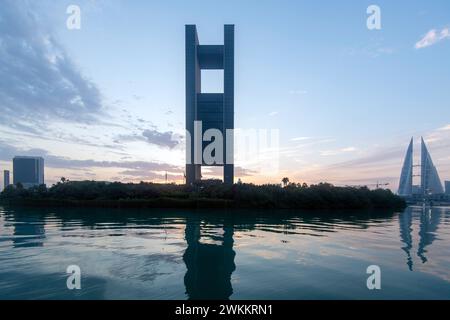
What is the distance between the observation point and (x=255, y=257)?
16.6m

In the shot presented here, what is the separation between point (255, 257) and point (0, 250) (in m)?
16.5

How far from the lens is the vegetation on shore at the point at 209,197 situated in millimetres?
76375

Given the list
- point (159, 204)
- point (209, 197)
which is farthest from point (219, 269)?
point (209, 197)

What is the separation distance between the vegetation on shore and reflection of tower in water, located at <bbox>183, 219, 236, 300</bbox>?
55.7m

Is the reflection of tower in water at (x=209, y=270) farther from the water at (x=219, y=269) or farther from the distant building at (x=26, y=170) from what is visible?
the distant building at (x=26, y=170)

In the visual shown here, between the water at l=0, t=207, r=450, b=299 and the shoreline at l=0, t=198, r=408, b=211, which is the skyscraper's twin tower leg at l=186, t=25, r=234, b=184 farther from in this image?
the water at l=0, t=207, r=450, b=299

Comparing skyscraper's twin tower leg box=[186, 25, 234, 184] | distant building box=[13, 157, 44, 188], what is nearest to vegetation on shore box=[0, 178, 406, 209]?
skyscraper's twin tower leg box=[186, 25, 234, 184]

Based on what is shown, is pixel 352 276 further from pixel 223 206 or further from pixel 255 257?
pixel 223 206

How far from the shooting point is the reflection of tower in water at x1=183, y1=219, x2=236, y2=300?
423 inches

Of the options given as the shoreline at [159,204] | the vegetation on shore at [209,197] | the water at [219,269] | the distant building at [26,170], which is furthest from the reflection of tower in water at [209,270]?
the distant building at [26,170]

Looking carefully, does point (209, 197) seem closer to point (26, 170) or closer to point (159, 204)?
point (159, 204)
